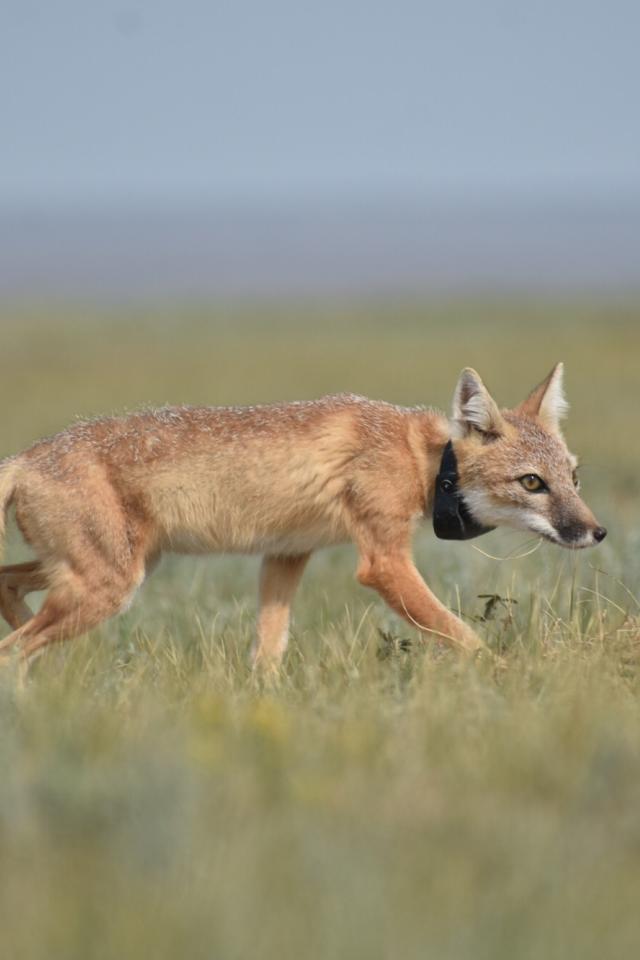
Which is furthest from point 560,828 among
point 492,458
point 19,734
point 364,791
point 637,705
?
point 492,458

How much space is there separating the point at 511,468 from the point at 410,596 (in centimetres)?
82

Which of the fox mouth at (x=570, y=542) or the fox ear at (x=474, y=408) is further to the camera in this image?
the fox ear at (x=474, y=408)

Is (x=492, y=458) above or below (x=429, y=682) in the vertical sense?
above

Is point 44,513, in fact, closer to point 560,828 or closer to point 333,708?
point 333,708

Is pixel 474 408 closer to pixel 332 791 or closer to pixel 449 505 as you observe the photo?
pixel 449 505

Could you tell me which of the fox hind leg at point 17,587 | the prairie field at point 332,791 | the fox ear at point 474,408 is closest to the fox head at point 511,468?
the fox ear at point 474,408

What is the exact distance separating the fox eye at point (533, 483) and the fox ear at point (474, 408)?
285 mm

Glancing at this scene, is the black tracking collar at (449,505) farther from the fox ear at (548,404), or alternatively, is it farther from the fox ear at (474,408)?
the fox ear at (548,404)

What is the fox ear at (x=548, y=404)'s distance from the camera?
7.38 meters

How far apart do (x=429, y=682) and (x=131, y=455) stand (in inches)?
83.1

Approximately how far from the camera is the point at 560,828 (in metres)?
4.12

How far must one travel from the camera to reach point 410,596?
22.4 feet

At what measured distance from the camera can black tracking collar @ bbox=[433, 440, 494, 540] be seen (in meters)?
7.10

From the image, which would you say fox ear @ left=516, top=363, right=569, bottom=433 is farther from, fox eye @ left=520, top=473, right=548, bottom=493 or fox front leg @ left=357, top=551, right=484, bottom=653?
fox front leg @ left=357, top=551, right=484, bottom=653
